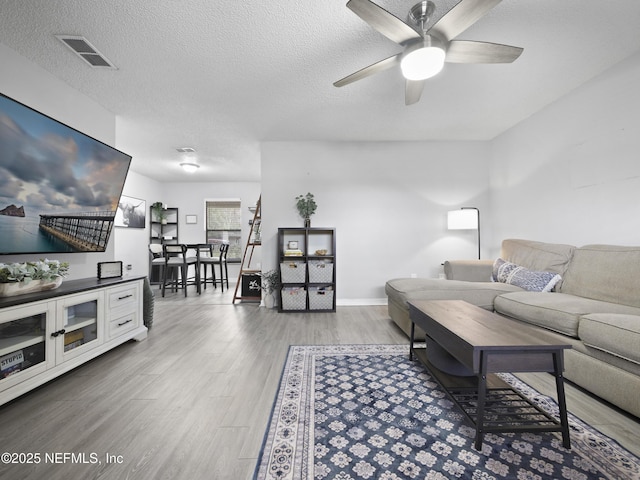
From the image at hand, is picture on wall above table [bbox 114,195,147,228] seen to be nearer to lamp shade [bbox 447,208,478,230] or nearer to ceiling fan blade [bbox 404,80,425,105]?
ceiling fan blade [bbox 404,80,425,105]

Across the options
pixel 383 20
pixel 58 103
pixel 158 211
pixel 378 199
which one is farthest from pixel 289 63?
pixel 158 211

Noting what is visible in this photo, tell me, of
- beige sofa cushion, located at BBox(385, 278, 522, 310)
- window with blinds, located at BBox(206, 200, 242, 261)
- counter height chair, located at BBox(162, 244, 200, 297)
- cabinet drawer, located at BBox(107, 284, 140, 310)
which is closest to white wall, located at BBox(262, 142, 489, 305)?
beige sofa cushion, located at BBox(385, 278, 522, 310)

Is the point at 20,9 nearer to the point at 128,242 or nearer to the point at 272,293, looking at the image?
the point at 272,293

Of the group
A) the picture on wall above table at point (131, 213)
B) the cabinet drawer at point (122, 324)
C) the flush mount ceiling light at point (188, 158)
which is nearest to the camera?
the cabinet drawer at point (122, 324)

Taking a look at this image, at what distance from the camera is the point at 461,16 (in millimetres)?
1542

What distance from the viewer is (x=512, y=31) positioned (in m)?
2.03

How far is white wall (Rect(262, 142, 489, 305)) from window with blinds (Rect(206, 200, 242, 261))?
10.1ft

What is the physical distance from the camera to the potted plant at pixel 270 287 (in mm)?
4082

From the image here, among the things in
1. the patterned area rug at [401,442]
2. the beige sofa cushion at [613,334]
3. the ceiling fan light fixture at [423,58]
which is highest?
the ceiling fan light fixture at [423,58]

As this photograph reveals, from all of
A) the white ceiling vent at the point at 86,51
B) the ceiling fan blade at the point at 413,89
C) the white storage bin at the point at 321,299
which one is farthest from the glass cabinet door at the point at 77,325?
the ceiling fan blade at the point at 413,89

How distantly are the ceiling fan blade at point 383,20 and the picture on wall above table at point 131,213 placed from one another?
18.4 ft

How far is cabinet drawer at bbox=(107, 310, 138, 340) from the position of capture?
2.38 meters

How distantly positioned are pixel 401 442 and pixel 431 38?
232 cm

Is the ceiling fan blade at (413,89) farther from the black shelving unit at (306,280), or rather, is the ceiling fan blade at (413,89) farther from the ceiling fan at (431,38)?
the black shelving unit at (306,280)
